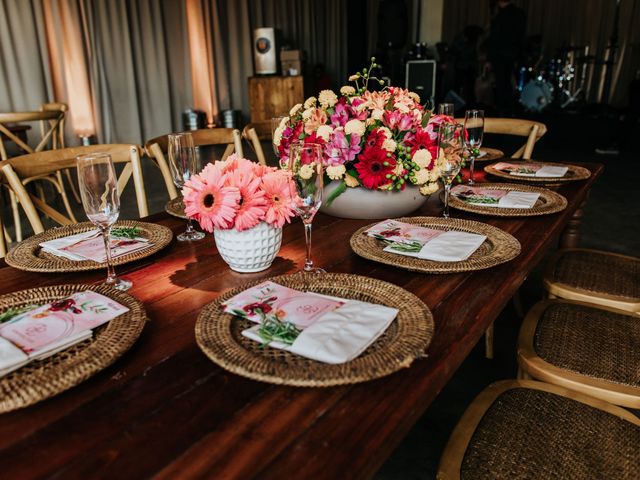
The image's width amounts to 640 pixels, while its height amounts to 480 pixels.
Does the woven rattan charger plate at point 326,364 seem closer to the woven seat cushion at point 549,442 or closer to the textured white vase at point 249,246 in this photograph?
the textured white vase at point 249,246

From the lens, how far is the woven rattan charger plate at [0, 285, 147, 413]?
0.63 meters

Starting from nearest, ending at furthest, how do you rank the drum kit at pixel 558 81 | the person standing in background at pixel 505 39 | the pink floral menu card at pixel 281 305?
the pink floral menu card at pixel 281 305 < the person standing in background at pixel 505 39 < the drum kit at pixel 558 81

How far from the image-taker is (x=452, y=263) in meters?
1.03

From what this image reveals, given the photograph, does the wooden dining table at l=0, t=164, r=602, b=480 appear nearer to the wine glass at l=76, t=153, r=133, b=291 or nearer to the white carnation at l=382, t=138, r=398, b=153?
the wine glass at l=76, t=153, r=133, b=291

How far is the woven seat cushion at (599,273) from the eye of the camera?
155cm

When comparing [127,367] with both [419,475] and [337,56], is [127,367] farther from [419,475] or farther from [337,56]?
[337,56]

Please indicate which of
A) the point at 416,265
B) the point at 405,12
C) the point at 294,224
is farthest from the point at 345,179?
the point at 405,12

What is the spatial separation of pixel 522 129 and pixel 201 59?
568 centimetres

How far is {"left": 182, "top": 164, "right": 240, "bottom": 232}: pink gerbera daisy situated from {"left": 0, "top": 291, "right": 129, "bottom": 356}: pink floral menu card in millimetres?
231

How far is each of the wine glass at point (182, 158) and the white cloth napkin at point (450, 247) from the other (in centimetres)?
53

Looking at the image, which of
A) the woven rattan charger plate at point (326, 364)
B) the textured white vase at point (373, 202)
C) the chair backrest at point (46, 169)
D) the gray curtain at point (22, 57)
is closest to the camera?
the woven rattan charger plate at point (326, 364)

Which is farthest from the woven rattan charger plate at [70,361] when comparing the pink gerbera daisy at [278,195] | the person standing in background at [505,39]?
the person standing in background at [505,39]

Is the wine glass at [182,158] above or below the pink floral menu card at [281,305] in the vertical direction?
above

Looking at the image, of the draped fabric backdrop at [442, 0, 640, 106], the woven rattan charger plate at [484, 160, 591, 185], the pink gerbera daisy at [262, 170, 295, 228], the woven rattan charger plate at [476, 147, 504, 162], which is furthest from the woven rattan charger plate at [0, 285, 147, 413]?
the draped fabric backdrop at [442, 0, 640, 106]
